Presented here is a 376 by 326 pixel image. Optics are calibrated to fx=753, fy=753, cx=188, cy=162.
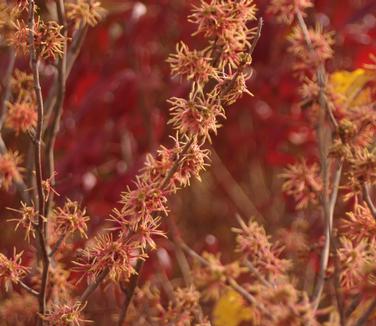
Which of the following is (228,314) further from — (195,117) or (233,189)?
(233,189)

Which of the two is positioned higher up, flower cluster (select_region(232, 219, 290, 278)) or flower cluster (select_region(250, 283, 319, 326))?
flower cluster (select_region(250, 283, 319, 326))

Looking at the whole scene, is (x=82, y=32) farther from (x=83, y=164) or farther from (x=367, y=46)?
(x=367, y=46)

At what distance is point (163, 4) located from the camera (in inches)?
62.2

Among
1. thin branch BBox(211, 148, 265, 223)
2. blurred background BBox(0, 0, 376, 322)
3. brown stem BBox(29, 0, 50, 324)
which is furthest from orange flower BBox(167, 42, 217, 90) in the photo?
thin branch BBox(211, 148, 265, 223)

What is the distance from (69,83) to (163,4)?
1.00 ft

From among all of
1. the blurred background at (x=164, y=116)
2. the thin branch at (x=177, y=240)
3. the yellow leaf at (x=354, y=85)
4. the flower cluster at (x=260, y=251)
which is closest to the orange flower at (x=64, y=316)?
the flower cluster at (x=260, y=251)

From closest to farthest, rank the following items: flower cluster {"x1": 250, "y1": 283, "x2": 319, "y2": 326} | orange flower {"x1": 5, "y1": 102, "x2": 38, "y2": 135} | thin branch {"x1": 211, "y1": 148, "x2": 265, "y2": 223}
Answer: flower cluster {"x1": 250, "y1": 283, "x2": 319, "y2": 326} < orange flower {"x1": 5, "y1": 102, "x2": 38, "y2": 135} < thin branch {"x1": 211, "y1": 148, "x2": 265, "y2": 223}

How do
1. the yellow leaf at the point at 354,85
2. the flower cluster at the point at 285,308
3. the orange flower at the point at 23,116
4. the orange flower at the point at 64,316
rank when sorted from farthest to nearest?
the yellow leaf at the point at 354,85 < the orange flower at the point at 23,116 < the orange flower at the point at 64,316 < the flower cluster at the point at 285,308

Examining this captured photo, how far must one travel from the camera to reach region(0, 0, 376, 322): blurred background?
1324mm

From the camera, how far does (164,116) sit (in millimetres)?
1612

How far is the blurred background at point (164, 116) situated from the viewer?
4.34ft

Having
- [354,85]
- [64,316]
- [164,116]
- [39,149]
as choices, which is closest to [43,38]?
[39,149]

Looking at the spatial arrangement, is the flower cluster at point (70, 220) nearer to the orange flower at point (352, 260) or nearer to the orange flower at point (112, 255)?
the orange flower at point (112, 255)

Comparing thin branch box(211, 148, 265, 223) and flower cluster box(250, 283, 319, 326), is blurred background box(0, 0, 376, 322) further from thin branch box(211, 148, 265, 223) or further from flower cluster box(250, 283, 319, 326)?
flower cluster box(250, 283, 319, 326)
